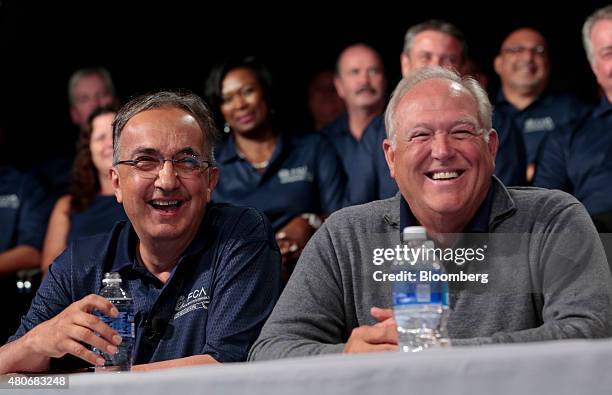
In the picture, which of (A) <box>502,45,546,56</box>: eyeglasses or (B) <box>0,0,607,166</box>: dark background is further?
(B) <box>0,0,607,166</box>: dark background

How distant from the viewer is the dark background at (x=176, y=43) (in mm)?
4637

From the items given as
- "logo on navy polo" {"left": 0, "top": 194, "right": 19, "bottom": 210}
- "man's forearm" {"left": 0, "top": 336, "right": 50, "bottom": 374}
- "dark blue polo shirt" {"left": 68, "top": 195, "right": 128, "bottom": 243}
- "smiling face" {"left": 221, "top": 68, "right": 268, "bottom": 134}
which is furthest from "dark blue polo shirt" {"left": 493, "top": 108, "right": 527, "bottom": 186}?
"logo on navy polo" {"left": 0, "top": 194, "right": 19, "bottom": 210}

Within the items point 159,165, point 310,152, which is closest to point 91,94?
point 310,152

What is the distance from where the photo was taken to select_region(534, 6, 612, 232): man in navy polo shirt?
3340 mm

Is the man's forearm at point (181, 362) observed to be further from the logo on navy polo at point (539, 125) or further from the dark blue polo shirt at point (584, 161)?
the logo on navy polo at point (539, 125)

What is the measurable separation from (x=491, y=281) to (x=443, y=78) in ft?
1.49

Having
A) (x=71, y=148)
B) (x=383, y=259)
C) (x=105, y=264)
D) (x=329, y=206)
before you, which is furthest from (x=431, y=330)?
(x=71, y=148)

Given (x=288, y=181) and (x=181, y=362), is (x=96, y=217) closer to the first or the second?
(x=288, y=181)

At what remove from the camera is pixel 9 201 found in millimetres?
4078

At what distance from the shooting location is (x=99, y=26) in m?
4.77

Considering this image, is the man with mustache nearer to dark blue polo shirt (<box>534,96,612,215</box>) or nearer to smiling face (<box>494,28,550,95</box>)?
smiling face (<box>494,28,550,95</box>)

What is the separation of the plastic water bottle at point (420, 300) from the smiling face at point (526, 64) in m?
2.26

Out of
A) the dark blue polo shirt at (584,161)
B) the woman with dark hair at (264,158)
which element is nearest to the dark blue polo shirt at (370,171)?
the woman with dark hair at (264,158)

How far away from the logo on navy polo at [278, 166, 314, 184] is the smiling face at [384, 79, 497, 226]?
1622mm
